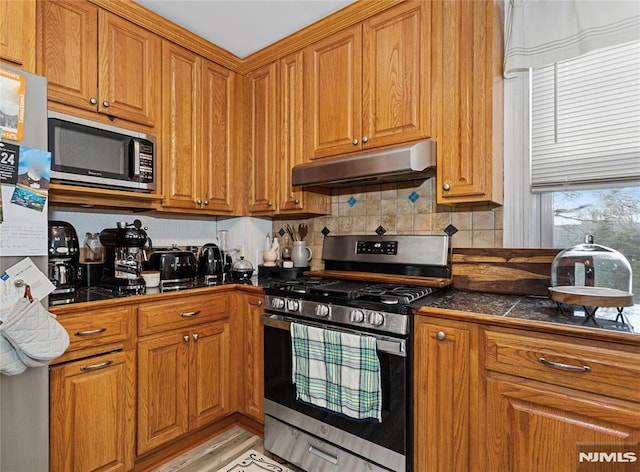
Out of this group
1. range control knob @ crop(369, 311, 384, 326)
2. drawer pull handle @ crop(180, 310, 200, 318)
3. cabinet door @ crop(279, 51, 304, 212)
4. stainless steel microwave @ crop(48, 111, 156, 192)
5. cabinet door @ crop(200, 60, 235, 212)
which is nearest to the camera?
range control knob @ crop(369, 311, 384, 326)

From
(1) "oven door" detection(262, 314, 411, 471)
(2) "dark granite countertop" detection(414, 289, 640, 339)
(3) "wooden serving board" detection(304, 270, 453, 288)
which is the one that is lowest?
(1) "oven door" detection(262, 314, 411, 471)

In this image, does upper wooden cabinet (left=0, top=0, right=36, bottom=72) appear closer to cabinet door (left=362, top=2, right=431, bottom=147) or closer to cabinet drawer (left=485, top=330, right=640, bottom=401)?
cabinet door (left=362, top=2, right=431, bottom=147)

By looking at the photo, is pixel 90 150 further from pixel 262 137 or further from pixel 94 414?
pixel 94 414

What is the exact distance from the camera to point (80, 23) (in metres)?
1.81

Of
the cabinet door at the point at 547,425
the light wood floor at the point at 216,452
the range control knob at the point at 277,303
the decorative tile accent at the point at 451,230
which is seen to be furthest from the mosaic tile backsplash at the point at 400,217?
the light wood floor at the point at 216,452

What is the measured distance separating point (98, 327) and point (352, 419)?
47.9 inches

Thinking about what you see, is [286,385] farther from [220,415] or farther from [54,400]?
[54,400]

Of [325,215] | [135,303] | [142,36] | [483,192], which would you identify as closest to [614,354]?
[483,192]

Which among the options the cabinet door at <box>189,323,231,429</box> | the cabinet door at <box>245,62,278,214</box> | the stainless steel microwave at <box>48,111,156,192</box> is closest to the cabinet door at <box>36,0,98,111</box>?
the stainless steel microwave at <box>48,111,156,192</box>

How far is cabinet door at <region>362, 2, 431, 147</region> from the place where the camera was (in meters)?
1.81

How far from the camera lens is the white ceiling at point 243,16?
6.48 ft

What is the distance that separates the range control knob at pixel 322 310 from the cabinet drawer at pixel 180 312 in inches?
28.9

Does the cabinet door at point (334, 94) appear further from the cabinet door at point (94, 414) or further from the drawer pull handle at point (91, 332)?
the cabinet door at point (94, 414)

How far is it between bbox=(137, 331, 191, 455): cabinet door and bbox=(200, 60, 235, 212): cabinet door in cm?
95
